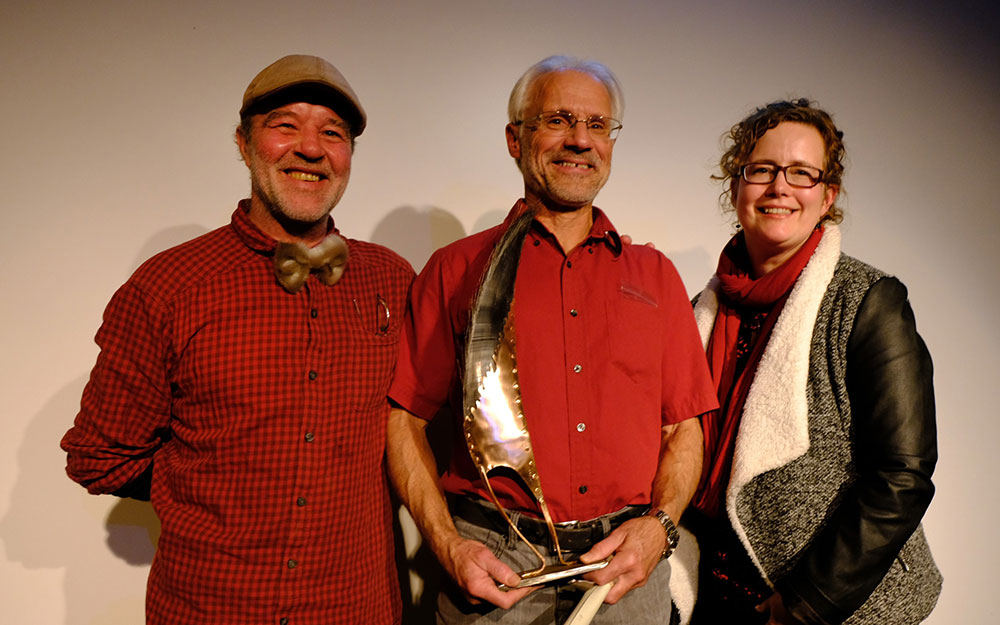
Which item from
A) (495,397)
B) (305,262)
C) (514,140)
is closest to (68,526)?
(305,262)

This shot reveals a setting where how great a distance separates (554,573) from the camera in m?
1.20

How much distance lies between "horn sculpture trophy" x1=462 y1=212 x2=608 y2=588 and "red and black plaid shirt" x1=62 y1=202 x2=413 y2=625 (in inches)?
12.7

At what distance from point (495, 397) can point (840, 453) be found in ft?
2.85

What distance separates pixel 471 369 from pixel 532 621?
583 mm

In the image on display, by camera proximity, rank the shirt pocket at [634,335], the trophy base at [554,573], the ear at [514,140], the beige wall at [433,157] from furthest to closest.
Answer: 1. the beige wall at [433,157]
2. the ear at [514,140]
3. the shirt pocket at [634,335]
4. the trophy base at [554,573]

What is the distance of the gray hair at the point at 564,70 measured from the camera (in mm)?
1530

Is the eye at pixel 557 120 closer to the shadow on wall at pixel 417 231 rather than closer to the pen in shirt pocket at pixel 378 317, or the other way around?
the pen in shirt pocket at pixel 378 317

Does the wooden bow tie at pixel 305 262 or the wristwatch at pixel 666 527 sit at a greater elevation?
the wooden bow tie at pixel 305 262

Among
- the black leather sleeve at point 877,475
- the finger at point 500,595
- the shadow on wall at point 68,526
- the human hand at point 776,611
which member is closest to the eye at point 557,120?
the black leather sleeve at point 877,475

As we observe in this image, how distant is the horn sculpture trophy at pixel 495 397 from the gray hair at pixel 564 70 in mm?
502

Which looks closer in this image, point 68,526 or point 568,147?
point 568,147

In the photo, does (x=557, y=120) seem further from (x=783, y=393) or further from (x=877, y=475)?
(x=877, y=475)

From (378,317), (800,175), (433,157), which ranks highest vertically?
(433,157)

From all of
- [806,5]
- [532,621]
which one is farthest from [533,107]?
[806,5]
